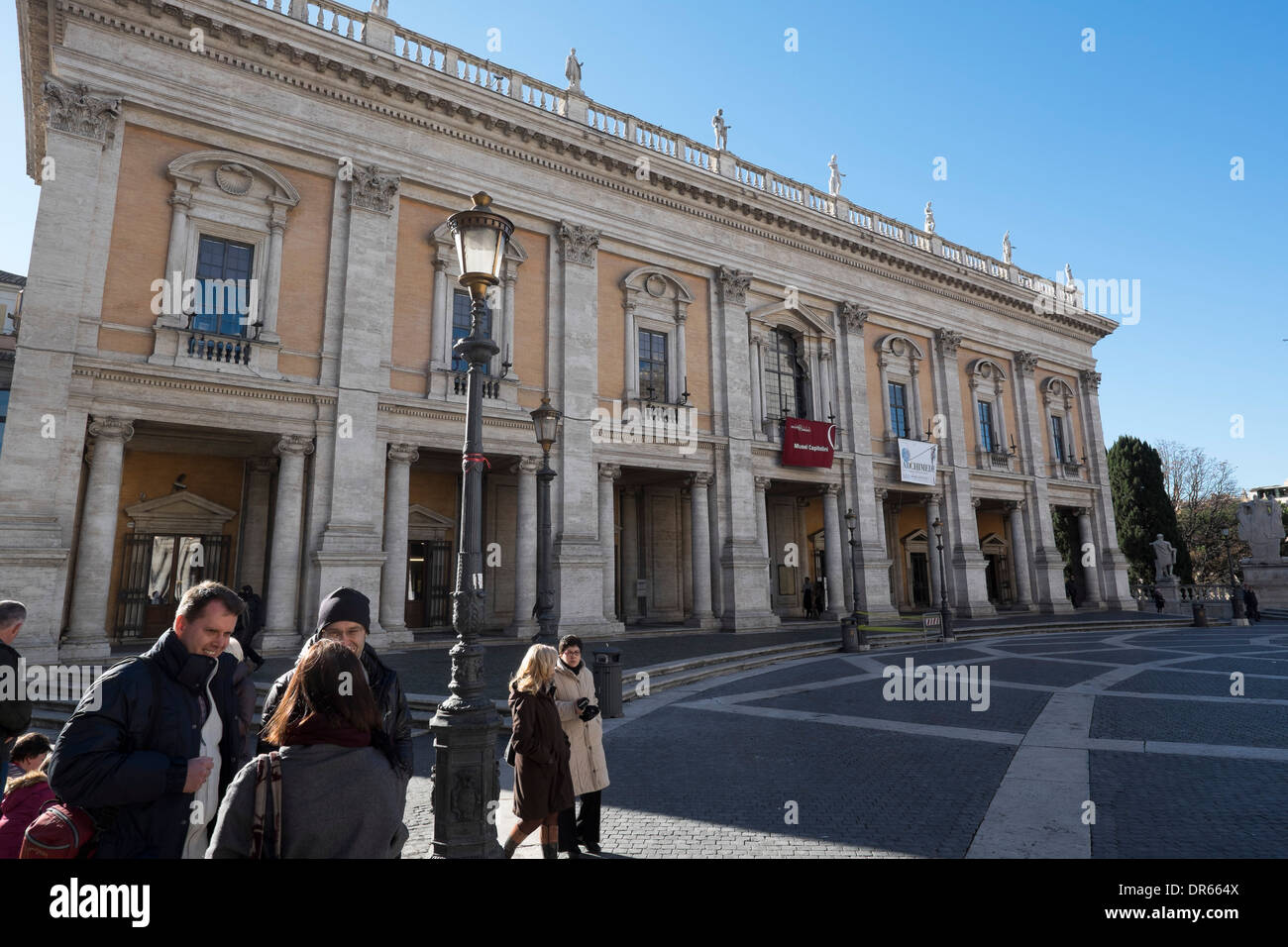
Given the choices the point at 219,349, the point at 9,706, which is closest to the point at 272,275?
the point at 219,349

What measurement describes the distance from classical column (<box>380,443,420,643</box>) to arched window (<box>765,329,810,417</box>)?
1243cm

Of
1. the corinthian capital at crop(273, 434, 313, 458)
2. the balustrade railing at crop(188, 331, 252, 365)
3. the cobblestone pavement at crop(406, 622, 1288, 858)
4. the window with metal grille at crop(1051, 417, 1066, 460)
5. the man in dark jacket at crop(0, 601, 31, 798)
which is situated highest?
the window with metal grille at crop(1051, 417, 1066, 460)

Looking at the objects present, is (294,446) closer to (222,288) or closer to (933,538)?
(222,288)

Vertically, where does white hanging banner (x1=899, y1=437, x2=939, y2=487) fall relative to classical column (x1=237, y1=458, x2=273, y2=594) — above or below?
above

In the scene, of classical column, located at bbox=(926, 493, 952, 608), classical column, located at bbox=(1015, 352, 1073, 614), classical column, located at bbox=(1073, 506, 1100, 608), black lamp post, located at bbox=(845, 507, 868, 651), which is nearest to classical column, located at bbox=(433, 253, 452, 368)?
black lamp post, located at bbox=(845, 507, 868, 651)

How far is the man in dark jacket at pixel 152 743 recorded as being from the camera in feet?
7.95

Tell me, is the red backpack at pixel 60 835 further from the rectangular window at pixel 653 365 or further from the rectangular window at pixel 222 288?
the rectangular window at pixel 653 365

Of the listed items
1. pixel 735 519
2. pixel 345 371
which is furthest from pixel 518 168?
pixel 735 519

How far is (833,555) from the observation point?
76.4 feet

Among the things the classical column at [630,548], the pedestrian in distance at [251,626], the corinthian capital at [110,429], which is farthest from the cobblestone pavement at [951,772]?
the classical column at [630,548]

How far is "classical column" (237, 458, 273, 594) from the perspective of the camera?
16516mm

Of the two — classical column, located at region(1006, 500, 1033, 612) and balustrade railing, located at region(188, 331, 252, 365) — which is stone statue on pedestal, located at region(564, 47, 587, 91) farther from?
classical column, located at region(1006, 500, 1033, 612)

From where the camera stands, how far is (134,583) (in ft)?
52.3

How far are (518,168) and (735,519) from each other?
1194 centimetres
